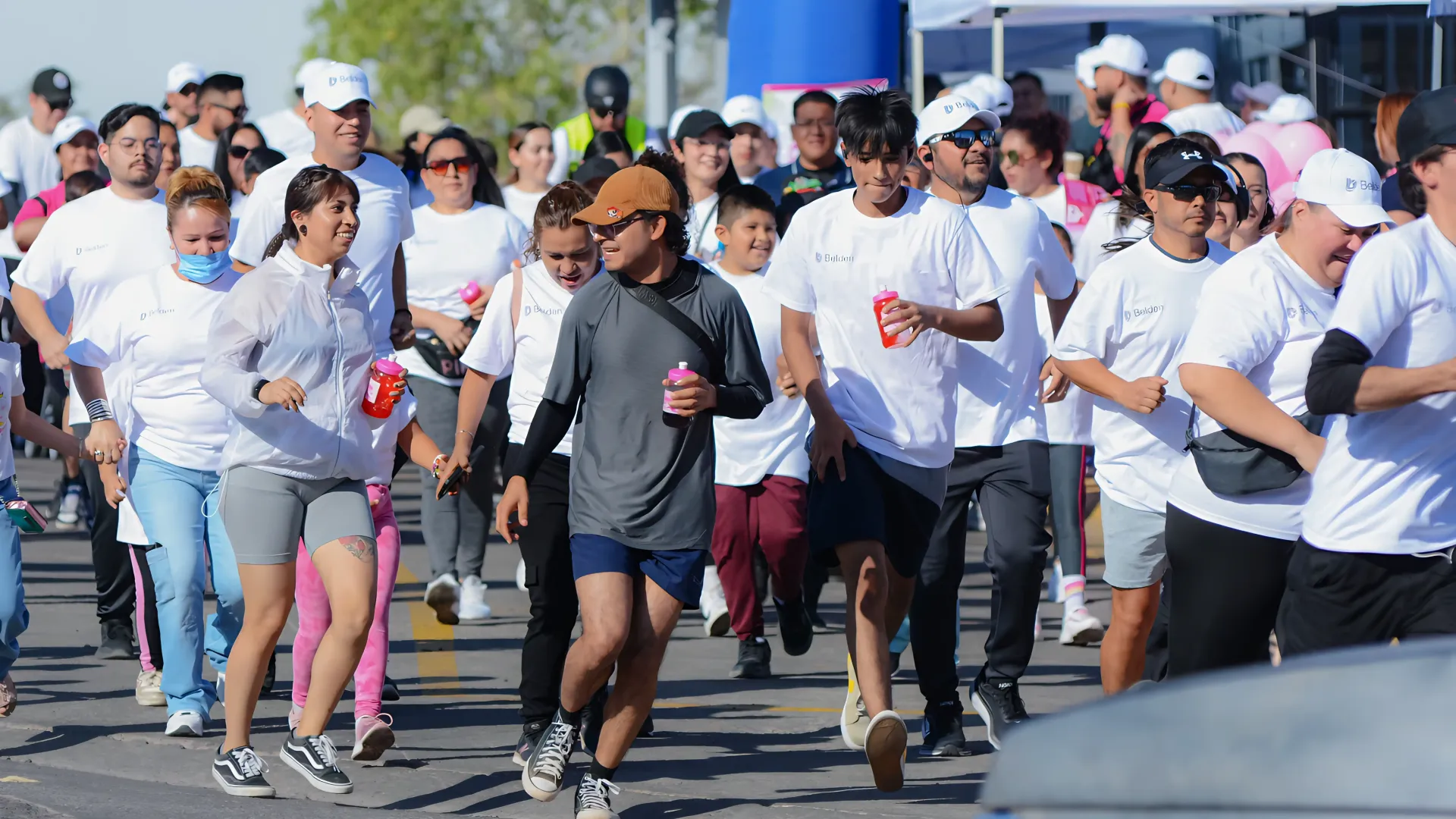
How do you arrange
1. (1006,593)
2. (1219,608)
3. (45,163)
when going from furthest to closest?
1. (45,163)
2. (1006,593)
3. (1219,608)

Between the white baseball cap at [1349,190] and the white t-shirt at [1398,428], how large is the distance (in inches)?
24.5

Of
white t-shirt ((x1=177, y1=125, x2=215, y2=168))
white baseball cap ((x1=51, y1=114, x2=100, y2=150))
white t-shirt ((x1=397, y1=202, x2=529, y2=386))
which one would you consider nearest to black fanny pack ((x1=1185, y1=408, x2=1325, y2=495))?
white t-shirt ((x1=397, y1=202, x2=529, y2=386))

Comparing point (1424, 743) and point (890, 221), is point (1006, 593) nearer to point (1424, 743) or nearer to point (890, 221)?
point (890, 221)

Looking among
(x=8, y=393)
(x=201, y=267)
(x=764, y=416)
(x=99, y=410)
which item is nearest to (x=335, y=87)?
(x=201, y=267)

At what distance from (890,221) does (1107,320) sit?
83cm

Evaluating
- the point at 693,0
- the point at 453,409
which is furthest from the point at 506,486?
the point at 693,0

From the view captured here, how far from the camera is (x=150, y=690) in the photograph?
322 inches

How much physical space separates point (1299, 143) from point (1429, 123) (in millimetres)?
6113

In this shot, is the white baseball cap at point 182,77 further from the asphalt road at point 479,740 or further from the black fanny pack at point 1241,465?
the black fanny pack at point 1241,465

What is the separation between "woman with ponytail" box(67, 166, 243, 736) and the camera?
7.62 m

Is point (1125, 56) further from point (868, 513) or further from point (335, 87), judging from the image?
point (868, 513)

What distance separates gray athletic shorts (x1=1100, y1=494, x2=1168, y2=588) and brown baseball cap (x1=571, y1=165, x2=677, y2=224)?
1.90 meters

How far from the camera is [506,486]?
6.79 m

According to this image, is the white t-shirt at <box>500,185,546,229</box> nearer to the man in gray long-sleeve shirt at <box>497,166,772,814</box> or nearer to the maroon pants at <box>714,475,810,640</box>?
the maroon pants at <box>714,475,810,640</box>
